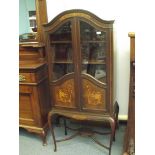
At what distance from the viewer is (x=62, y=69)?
Result: 207 centimetres

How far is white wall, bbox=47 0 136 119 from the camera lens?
83.1 inches

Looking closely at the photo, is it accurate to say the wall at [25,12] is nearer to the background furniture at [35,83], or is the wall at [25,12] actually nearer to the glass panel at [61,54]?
the background furniture at [35,83]

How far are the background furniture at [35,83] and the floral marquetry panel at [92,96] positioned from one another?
50 centimetres

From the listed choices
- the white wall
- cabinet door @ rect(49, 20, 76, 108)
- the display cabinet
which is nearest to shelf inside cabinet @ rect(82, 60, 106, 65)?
the display cabinet

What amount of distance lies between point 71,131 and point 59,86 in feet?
2.41

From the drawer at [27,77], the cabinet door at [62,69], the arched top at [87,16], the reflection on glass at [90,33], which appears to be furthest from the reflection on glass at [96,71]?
the drawer at [27,77]

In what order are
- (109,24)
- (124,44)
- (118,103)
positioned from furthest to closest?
(118,103)
(124,44)
(109,24)

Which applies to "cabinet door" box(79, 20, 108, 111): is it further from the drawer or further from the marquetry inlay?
the drawer

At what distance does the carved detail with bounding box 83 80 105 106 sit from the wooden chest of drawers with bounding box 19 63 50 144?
1.65 ft

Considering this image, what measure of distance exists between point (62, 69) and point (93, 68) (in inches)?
12.7
